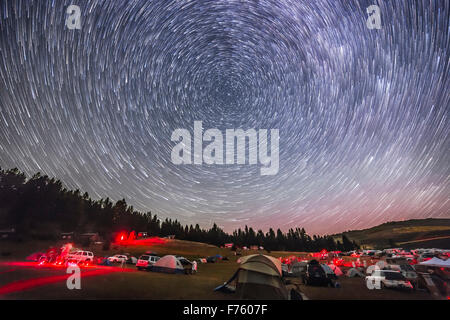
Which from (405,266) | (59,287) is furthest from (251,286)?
(405,266)

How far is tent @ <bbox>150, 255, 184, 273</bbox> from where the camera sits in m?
18.0

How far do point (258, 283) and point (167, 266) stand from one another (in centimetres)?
1087

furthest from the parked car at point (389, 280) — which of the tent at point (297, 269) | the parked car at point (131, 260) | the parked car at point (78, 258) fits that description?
the parked car at point (78, 258)

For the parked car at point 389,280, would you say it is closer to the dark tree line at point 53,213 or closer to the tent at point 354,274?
the tent at point 354,274

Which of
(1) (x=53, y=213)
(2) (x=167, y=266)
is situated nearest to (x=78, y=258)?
(2) (x=167, y=266)

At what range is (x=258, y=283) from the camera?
33.2 feet

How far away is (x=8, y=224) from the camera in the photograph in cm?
4619

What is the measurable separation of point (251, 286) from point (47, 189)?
67.2m

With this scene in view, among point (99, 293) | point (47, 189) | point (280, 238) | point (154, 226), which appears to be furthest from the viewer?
point (280, 238)

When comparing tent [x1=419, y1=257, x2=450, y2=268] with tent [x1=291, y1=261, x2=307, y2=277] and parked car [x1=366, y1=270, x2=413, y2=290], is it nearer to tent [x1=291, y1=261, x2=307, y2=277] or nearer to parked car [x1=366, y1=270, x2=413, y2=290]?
parked car [x1=366, y1=270, x2=413, y2=290]

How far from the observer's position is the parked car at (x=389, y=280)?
12961 millimetres

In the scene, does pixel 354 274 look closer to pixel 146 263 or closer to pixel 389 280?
pixel 389 280
